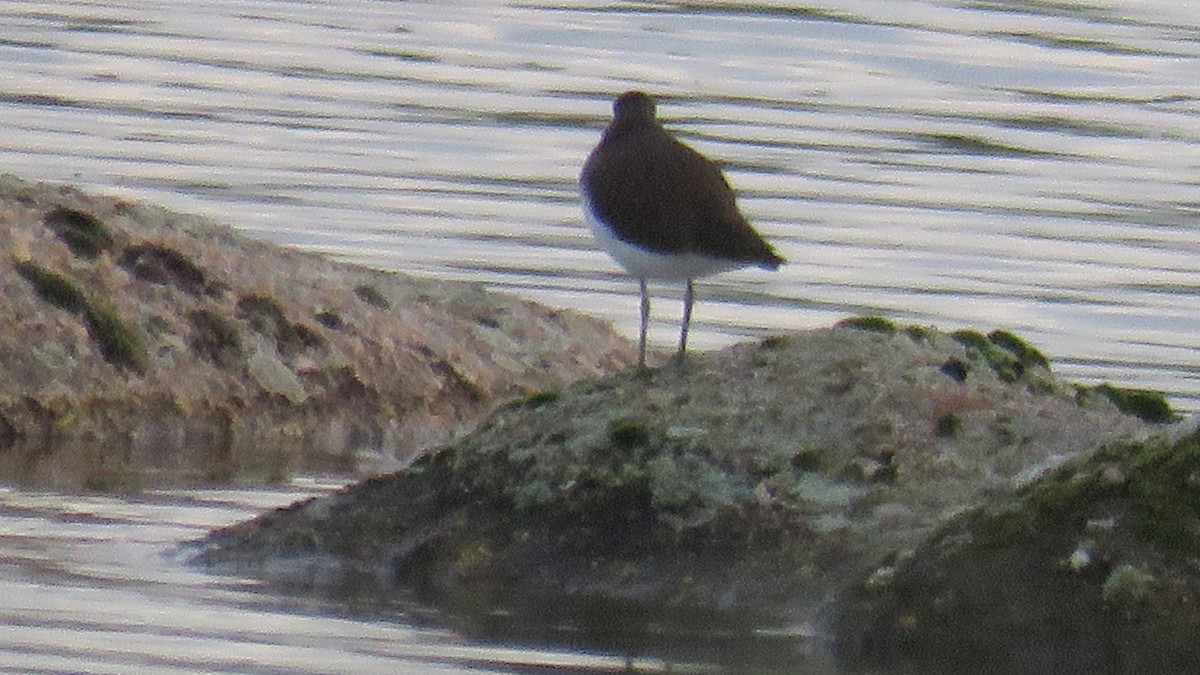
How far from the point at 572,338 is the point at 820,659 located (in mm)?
4828

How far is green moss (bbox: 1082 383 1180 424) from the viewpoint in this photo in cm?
1007

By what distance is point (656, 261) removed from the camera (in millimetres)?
9844

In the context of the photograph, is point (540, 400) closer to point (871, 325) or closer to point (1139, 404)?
point (871, 325)

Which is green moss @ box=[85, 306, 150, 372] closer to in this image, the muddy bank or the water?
the muddy bank

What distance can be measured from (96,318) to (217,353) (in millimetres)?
473

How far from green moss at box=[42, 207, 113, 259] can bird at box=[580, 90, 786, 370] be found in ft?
7.72

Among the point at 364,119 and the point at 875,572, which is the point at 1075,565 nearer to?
the point at 875,572

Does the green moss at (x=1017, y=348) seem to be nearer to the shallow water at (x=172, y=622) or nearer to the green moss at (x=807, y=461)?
the green moss at (x=807, y=461)

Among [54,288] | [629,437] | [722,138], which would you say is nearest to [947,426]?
[629,437]

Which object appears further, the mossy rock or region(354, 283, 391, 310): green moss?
region(354, 283, 391, 310): green moss

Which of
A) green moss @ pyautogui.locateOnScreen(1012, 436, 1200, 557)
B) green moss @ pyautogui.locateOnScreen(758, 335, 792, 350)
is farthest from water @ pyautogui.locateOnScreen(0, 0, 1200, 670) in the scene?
green moss @ pyautogui.locateOnScreen(1012, 436, 1200, 557)

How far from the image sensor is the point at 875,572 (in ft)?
27.1

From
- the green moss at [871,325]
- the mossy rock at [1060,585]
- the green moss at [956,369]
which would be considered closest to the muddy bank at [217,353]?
the green moss at [871,325]

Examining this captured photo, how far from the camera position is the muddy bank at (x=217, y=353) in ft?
36.0
